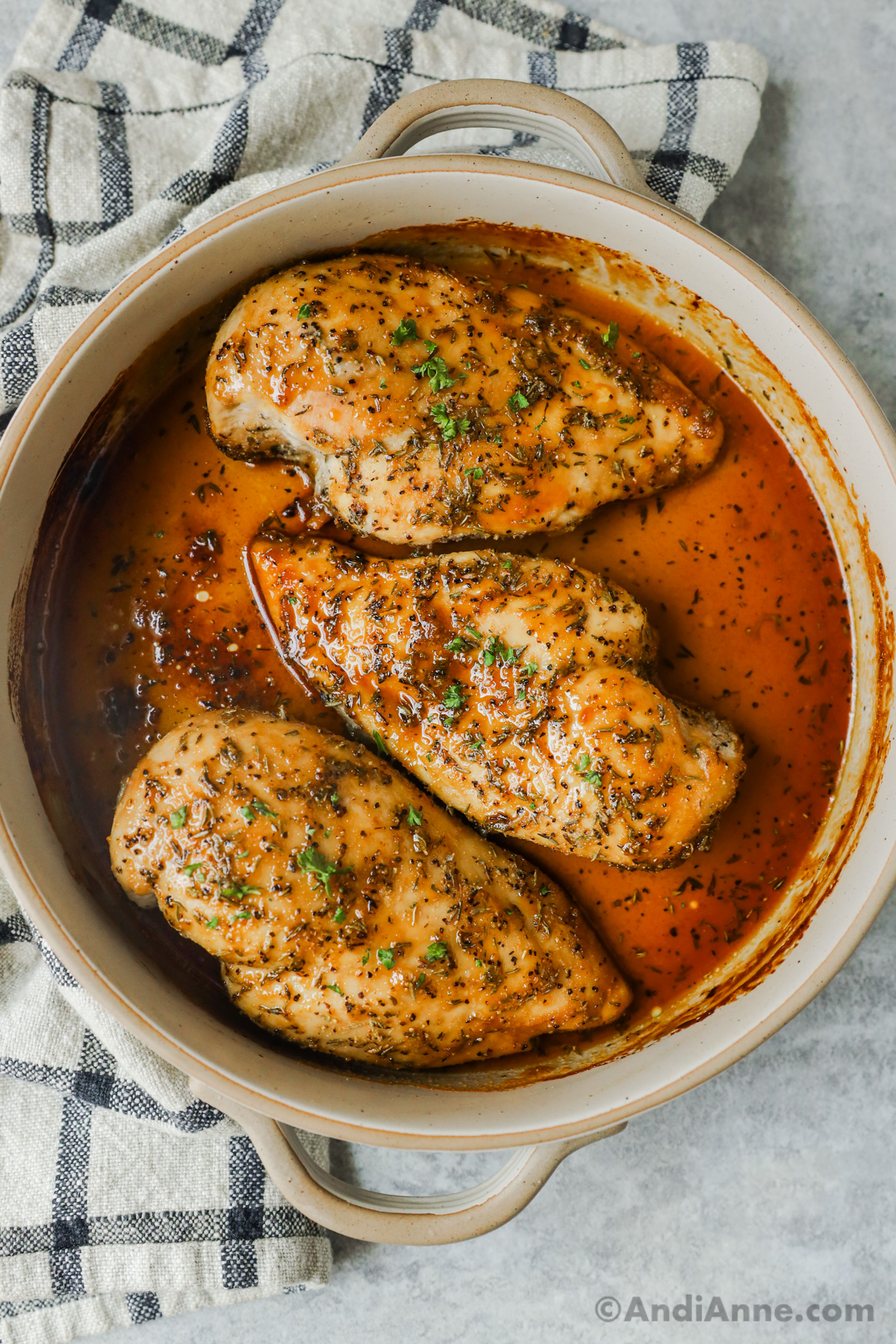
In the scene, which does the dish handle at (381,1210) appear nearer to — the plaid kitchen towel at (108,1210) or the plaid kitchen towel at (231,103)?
the plaid kitchen towel at (108,1210)

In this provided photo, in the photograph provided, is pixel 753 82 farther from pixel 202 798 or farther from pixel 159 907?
pixel 159 907

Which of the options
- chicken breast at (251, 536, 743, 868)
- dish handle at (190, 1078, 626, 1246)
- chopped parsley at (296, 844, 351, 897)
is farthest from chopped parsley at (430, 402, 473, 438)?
dish handle at (190, 1078, 626, 1246)

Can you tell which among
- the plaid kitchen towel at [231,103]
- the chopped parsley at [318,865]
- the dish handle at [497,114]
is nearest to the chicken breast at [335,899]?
the chopped parsley at [318,865]

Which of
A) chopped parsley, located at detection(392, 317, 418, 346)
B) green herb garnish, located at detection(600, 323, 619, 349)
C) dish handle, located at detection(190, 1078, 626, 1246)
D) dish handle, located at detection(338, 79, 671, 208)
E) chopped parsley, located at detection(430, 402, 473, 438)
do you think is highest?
dish handle, located at detection(338, 79, 671, 208)

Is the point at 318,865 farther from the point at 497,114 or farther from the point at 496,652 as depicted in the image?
the point at 497,114

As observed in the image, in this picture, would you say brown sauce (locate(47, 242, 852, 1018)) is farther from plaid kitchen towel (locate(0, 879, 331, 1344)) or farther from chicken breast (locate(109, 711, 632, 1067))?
plaid kitchen towel (locate(0, 879, 331, 1344))

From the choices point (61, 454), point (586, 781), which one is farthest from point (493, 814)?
point (61, 454)
